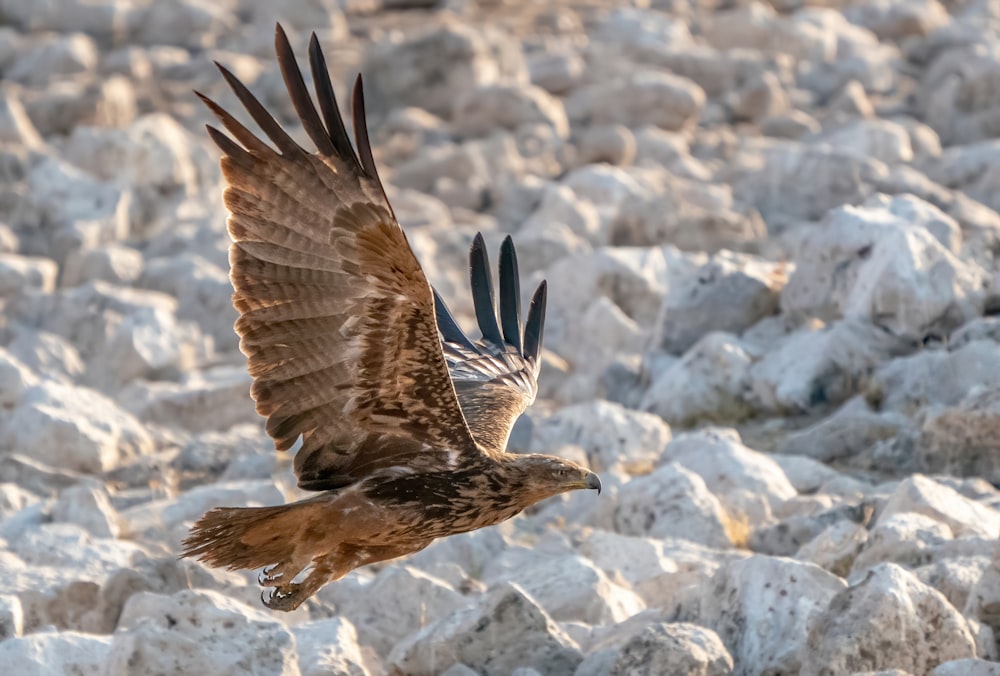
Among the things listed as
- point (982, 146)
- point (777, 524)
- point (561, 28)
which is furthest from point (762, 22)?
point (777, 524)

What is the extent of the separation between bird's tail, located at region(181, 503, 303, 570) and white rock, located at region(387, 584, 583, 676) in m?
0.90

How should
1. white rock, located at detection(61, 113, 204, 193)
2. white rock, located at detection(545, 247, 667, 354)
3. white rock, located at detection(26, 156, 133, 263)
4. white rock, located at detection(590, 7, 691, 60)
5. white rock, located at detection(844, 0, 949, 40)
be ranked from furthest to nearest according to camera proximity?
1. white rock, located at detection(844, 0, 949, 40)
2. white rock, located at detection(590, 7, 691, 60)
3. white rock, located at detection(61, 113, 204, 193)
4. white rock, located at detection(26, 156, 133, 263)
5. white rock, located at detection(545, 247, 667, 354)

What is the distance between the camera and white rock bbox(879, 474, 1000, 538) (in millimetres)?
8359

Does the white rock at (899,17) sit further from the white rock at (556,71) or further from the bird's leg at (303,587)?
the bird's leg at (303,587)

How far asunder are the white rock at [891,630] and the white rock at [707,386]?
4.63m

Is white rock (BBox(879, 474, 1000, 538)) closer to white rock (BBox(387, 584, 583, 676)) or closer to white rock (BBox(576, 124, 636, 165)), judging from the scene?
white rock (BBox(387, 584, 583, 676))

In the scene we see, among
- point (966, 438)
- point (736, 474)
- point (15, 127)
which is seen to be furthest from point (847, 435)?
point (15, 127)

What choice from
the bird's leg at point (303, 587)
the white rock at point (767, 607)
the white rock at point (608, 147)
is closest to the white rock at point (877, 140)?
the white rock at point (608, 147)

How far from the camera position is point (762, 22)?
74.3 feet

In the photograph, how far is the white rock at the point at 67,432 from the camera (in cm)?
1091

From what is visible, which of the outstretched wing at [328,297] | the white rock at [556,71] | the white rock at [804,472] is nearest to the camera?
the outstretched wing at [328,297]

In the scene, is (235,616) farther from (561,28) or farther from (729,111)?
(561,28)

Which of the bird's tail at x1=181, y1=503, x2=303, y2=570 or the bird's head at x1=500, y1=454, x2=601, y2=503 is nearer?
the bird's tail at x1=181, y1=503, x2=303, y2=570

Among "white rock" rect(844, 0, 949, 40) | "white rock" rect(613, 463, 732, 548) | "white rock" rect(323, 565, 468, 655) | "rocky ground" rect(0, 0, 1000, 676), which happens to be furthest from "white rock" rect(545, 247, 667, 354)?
"white rock" rect(844, 0, 949, 40)
